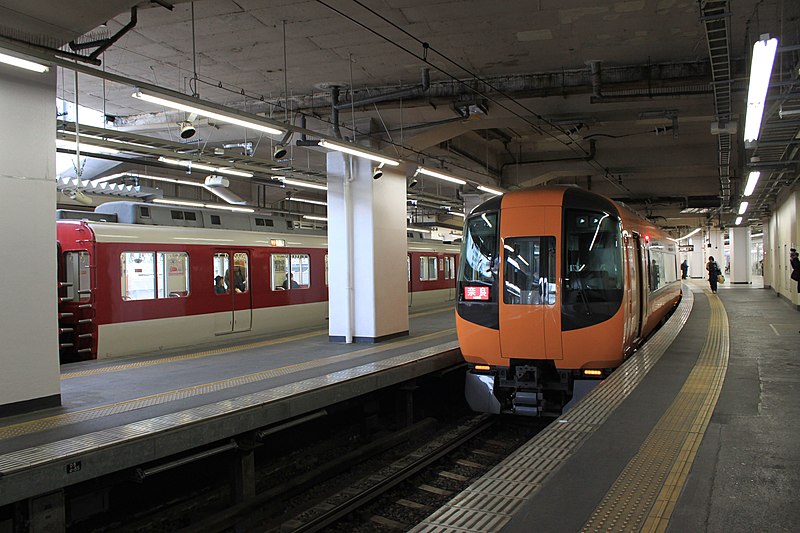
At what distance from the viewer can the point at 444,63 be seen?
32.6 ft

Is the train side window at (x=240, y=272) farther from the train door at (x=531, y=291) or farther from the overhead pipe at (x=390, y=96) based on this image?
the train door at (x=531, y=291)

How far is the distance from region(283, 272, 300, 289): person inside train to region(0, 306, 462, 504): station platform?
2.15 meters

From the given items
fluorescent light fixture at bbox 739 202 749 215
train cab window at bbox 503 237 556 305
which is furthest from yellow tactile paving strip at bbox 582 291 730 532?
fluorescent light fixture at bbox 739 202 749 215

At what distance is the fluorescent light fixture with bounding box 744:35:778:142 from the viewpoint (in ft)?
17.4

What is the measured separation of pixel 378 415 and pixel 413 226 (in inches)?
624

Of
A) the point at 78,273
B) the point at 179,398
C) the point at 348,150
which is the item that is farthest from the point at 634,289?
the point at 78,273

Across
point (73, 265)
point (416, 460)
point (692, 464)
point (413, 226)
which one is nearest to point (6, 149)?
point (73, 265)

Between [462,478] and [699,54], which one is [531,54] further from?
[462,478]

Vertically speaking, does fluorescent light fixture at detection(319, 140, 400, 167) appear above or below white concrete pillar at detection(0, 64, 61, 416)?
above

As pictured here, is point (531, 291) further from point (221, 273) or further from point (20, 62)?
point (221, 273)

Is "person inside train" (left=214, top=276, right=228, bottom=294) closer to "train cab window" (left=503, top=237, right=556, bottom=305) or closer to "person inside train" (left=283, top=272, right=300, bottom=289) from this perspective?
"person inside train" (left=283, top=272, right=300, bottom=289)

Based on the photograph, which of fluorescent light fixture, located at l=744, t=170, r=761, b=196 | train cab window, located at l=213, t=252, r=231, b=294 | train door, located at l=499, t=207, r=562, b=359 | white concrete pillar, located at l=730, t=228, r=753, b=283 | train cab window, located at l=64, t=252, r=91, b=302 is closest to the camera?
train door, located at l=499, t=207, r=562, b=359

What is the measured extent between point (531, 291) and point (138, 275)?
654cm

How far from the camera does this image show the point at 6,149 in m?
5.85
